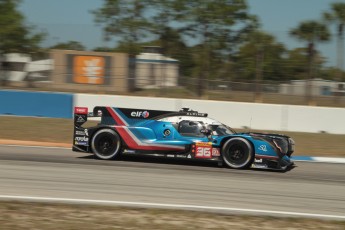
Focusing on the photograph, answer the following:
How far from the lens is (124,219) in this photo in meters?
5.91

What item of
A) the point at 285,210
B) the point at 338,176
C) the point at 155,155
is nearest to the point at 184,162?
the point at 155,155

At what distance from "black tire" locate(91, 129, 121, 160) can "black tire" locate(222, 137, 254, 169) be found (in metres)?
2.32

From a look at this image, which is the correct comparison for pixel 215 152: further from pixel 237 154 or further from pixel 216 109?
pixel 216 109

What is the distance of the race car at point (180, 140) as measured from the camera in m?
10.5

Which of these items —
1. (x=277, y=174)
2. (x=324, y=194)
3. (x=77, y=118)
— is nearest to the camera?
(x=324, y=194)

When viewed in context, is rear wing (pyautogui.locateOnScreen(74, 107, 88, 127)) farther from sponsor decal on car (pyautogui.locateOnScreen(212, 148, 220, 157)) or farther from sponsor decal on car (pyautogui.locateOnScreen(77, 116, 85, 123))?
sponsor decal on car (pyautogui.locateOnScreen(212, 148, 220, 157))

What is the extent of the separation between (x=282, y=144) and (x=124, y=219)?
5557 mm

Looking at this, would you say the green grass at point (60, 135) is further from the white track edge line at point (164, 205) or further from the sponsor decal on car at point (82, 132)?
the white track edge line at point (164, 205)

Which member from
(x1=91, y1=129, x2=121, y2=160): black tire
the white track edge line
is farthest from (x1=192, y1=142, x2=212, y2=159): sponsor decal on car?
the white track edge line

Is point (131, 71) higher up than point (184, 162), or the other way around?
point (131, 71)

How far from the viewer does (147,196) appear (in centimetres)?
749

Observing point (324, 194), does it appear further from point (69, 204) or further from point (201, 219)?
point (69, 204)

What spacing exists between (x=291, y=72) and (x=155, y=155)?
490 inches

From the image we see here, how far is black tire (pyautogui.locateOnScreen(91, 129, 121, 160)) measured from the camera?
36.7ft
